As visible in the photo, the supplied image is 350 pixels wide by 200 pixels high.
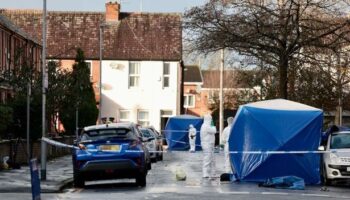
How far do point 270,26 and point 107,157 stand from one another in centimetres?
1185

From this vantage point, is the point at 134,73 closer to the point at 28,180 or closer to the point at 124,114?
the point at 124,114

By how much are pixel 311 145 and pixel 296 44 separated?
8253 millimetres

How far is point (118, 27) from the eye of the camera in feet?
198

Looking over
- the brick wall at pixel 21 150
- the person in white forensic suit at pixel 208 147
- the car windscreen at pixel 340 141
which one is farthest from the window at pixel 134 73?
the car windscreen at pixel 340 141

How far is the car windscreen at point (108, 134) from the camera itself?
65.1ft

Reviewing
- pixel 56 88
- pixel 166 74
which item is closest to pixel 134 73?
pixel 166 74

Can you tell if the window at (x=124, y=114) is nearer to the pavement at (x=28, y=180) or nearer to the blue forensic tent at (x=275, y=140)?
the pavement at (x=28, y=180)

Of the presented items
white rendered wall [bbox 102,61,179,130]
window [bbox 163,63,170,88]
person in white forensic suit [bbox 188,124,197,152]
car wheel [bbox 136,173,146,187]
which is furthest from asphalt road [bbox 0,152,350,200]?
window [bbox 163,63,170,88]

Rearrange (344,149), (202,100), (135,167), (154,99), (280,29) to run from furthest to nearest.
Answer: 1. (202,100)
2. (154,99)
3. (280,29)
4. (344,149)
5. (135,167)

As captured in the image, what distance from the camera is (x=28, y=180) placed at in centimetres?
2178

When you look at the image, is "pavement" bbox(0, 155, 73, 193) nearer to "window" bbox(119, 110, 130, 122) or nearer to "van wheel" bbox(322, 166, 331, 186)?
"van wheel" bbox(322, 166, 331, 186)

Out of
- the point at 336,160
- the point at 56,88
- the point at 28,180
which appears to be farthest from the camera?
the point at 56,88

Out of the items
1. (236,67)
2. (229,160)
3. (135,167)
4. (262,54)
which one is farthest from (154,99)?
(135,167)

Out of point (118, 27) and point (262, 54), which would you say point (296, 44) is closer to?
point (262, 54)
